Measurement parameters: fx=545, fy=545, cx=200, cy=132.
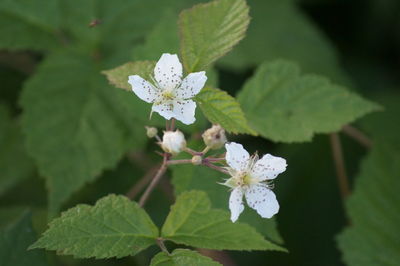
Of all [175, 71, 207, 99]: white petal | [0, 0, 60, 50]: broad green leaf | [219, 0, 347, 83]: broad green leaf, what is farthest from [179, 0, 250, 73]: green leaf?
[219, 0, 347, 83]: broad green leaf

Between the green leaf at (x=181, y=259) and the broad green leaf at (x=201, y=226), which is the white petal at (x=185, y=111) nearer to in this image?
the broad green leaf at (x=201, y=226)

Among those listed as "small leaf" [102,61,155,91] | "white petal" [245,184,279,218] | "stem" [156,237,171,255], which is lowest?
"stem" [156,237,171,255]

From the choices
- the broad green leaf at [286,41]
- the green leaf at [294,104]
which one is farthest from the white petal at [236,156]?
the broad green leaf at [286,41]

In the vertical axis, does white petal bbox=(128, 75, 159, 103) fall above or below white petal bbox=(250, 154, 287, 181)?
Answer: above

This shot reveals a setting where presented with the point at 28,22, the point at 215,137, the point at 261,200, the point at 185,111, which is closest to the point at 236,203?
the point at 261,200

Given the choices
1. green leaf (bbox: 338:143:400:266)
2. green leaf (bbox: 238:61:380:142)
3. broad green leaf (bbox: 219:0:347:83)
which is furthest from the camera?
broad green leaf (bbox: 219:0:347:83)

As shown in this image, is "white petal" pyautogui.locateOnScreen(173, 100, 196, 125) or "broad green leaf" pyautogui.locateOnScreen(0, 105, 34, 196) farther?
"broad green leaf" pyautogui.locateOnScreen(0, 105, 34, 196)

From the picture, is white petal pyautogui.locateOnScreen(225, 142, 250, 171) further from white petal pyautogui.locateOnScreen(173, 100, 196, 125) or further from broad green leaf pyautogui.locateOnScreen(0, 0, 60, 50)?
broad green leaf pyautogui.locateOnScreen(0, 0, 60, 50)
